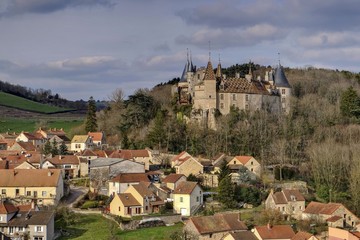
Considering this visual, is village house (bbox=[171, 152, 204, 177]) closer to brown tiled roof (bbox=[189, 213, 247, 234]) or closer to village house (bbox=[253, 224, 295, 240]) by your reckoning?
brown tiled roof (bbox=[189, 213, 247, 234])

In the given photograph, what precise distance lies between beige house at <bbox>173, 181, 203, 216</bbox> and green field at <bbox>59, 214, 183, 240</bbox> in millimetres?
3015

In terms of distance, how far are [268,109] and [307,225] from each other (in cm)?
2367

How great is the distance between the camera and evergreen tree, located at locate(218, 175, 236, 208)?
161 ft

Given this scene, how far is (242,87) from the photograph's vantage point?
2643 inches

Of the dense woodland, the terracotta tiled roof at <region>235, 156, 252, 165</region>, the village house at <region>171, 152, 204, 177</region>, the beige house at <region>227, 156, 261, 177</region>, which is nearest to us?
the dense woodland

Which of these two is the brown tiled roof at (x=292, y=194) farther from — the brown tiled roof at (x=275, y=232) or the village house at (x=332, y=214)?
the brown tiled roof at (x=275, y=232)

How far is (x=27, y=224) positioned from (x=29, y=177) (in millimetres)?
8488

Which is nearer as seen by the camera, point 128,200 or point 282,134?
point 128,200

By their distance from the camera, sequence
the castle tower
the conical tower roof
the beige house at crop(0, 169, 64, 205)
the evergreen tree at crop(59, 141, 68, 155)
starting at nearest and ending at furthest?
the beige house at crop(0, 169, 64, 205) → the evergreen tree at crop(59, 141, 68, 155) → the castle tower → the conical tower roof

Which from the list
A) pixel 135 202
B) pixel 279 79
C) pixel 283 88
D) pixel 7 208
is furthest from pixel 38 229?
pixel 279 79

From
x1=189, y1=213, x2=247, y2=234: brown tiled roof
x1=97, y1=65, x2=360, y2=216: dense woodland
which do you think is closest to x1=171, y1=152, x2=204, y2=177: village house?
x1=97, y1=65, x2=360, y2=216: dense woodland

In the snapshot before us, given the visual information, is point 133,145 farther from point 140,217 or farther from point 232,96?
point 140,217

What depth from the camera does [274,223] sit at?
45562 mm

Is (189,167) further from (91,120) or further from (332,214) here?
(91,120)
